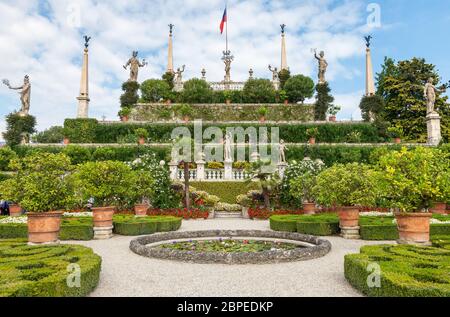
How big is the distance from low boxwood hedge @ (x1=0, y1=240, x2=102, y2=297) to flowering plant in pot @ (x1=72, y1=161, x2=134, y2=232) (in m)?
4.85

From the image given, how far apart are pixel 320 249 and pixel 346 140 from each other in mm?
25499

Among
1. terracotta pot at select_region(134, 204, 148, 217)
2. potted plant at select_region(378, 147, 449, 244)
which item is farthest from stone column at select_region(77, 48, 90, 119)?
potted plant at select_region(378, 147, 449, 244)

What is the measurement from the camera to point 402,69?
40938 mm

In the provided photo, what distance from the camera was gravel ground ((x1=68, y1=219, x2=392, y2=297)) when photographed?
6152mm

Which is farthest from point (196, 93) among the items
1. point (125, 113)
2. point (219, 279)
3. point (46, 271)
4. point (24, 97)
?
point (46, 271)

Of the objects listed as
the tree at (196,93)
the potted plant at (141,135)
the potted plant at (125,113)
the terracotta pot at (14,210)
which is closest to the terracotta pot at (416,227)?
the terracotta pot at (14,210)

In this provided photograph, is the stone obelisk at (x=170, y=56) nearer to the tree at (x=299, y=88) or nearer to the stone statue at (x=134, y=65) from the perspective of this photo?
the stone statue at (x=134, y=65)

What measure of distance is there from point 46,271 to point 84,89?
34737 mm

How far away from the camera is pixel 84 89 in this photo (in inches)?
1470

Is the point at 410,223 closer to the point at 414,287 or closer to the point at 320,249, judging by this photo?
the point at 320,249

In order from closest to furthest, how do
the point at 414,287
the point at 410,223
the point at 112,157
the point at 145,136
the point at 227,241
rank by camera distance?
the point at 414,287, the point at 410,223, the point at 227,241, the point at 112,157, the point at 145,136

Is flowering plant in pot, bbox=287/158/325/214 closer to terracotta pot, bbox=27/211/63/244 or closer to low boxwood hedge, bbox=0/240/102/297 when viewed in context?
terracotta pot, bbox=27/211/63/244

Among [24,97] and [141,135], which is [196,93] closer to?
[141,135]
